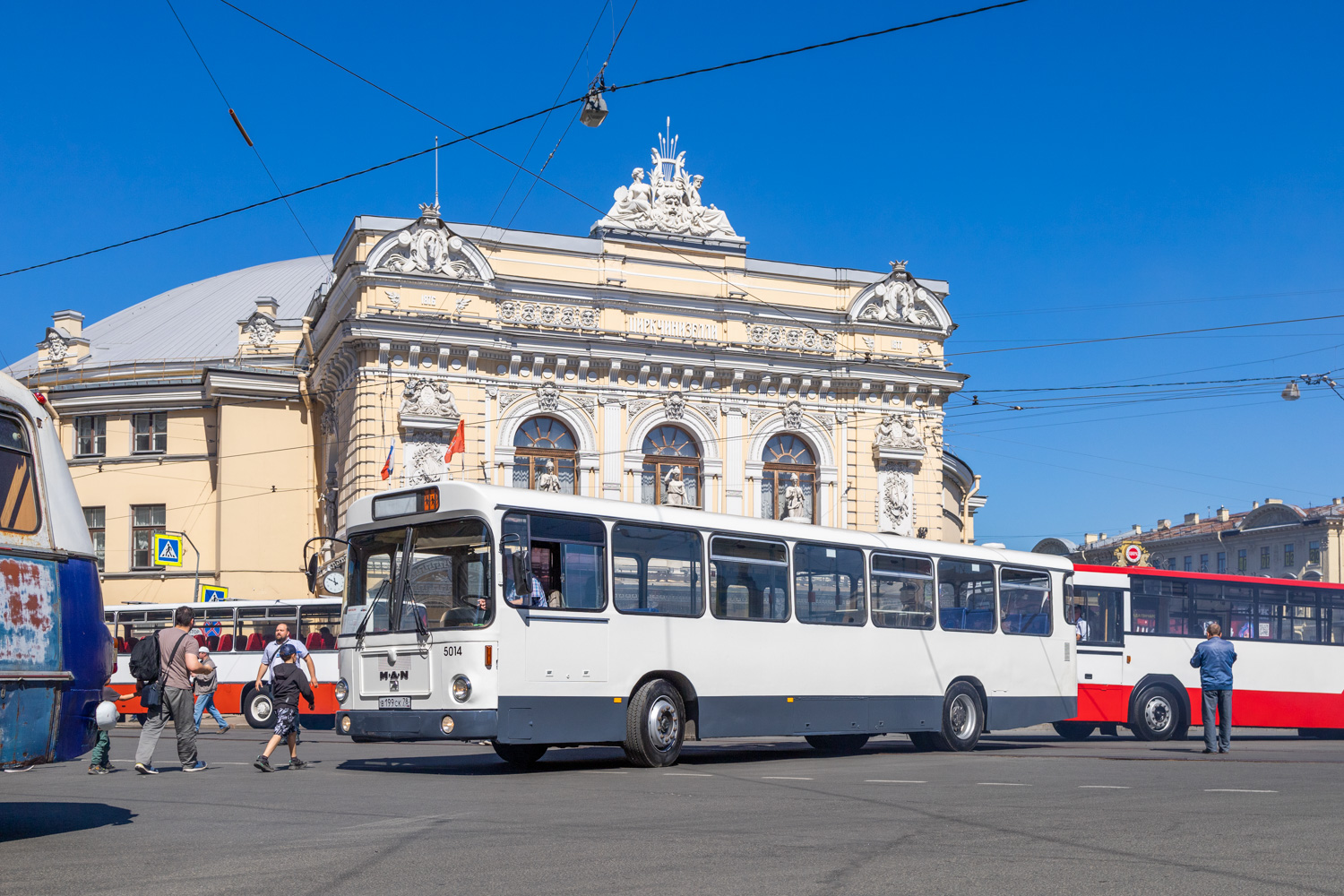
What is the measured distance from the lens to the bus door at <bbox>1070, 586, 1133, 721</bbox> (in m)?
22.2

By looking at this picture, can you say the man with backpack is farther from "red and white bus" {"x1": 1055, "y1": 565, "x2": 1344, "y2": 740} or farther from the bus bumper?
"red and white bus" {"x1": 1055, "y1": 565, "x2": 1344, "y2": 740}

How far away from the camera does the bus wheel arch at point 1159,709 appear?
22.6 m

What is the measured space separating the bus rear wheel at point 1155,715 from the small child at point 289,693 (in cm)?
1354

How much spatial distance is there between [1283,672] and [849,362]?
18.3 meters

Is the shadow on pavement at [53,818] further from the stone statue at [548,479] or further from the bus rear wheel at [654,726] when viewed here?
the stone statue at [548,479]

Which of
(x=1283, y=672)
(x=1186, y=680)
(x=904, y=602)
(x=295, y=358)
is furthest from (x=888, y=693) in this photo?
(x=295, y=358)

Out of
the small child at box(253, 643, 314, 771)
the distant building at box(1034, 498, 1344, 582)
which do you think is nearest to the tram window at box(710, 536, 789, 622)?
the small child at box(253, 643, 314, 771)

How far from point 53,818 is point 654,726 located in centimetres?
682

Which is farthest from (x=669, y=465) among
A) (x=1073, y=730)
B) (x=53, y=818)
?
(x=53, y=818)

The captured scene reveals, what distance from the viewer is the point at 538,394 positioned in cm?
3756

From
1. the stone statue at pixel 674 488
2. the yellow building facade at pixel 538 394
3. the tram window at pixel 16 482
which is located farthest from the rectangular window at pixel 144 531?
the tram window at pixel 16 482

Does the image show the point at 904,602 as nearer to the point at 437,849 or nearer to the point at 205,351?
the point at 437,849

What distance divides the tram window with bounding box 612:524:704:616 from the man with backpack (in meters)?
4.61

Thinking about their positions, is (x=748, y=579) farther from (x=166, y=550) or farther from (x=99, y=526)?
(x=99, y=526)
